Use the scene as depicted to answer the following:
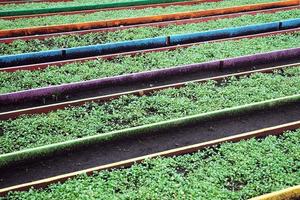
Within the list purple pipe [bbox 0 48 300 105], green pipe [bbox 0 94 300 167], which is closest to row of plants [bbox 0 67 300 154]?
green pipe [bbox 0 94 300 167]

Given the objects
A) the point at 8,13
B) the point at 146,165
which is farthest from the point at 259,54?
the point at 8,13

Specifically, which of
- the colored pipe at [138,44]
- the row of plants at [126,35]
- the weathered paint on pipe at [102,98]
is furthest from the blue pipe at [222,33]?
the weathered paint on pipe at [102,98]

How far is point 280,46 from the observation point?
11.1 metres

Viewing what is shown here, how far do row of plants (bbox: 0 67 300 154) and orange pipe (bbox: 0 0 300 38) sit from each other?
4.77 meters

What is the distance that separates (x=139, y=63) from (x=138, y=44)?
→ 3.90 feet

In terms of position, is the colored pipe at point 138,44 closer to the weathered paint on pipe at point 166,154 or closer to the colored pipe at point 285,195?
the weathered paint on pipe at point 166,154

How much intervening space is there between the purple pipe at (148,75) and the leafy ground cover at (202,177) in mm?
3086

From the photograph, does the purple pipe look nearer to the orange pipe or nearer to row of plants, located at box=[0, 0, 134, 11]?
the orange pipe

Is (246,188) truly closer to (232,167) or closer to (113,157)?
(232,167)

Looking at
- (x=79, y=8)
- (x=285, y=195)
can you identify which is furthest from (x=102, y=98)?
(x=79, y=8)

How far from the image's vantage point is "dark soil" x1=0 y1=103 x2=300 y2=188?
21.5 feet

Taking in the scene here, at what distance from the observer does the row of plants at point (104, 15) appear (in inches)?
494

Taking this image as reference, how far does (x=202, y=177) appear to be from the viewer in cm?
630

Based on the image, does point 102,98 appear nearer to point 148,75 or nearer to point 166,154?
point 148,75
